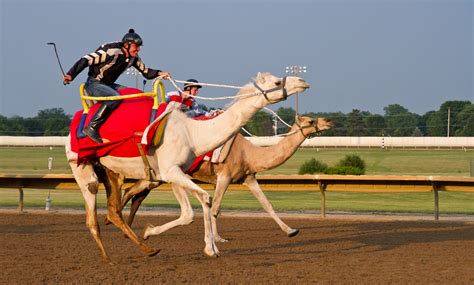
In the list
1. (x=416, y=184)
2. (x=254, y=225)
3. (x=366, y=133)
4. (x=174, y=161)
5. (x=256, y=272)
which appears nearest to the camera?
(x=256, y=272)

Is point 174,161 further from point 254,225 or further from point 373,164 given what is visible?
point 373,164

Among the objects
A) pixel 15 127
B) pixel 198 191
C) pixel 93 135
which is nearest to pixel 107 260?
pixel 198 191

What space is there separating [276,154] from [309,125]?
79 cm

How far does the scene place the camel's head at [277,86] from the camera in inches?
481

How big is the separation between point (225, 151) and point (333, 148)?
3036 inches

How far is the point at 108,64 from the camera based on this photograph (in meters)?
13.6

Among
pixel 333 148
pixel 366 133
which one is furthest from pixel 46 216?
pixel 366 133

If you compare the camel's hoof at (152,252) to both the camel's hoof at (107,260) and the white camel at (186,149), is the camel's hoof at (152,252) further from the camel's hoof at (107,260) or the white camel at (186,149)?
the camel's hoof at (107,260)

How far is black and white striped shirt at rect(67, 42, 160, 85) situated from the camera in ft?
44.0

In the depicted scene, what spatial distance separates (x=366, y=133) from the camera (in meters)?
124

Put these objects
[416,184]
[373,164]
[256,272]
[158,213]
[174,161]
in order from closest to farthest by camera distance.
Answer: [256,272], [174,161], [416,184], [158,213], [373,164]

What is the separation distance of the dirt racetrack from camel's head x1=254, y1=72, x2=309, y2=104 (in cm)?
226

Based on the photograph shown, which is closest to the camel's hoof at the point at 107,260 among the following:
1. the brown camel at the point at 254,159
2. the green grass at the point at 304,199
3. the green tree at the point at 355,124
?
the brown camel at the point at 254,159

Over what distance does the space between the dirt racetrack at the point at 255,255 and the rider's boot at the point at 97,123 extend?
5.72 ft
